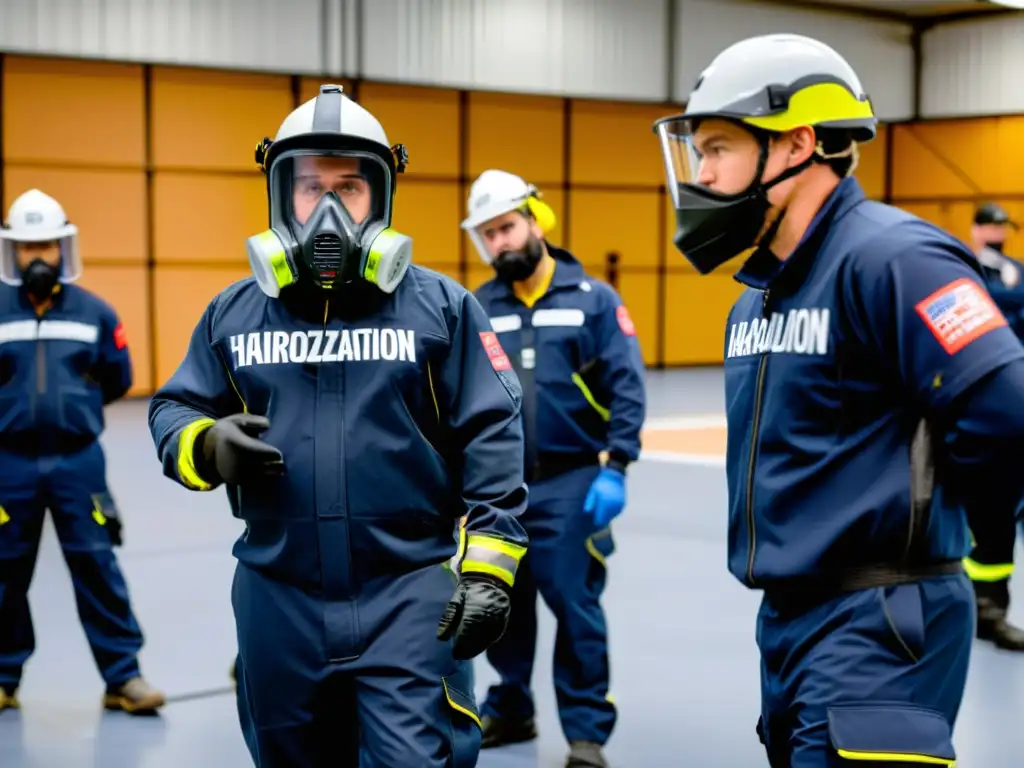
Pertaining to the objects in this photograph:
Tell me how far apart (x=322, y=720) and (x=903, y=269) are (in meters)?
1.53

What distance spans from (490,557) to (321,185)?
3.05ft

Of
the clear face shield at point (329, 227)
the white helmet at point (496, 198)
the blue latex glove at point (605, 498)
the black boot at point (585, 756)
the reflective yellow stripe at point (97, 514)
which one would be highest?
the white helmet at point (496, 198)

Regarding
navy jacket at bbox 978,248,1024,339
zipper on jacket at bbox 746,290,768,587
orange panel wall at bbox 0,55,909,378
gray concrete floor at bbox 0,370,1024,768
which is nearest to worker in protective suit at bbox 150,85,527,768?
zipper on jacket at bbox 746,290,768,587

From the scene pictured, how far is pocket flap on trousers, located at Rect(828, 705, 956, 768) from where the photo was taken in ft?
7.20

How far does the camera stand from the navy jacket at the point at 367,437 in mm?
2766

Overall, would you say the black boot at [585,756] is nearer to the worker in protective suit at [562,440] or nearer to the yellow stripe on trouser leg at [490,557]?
the worker in protective suit at [562,440]

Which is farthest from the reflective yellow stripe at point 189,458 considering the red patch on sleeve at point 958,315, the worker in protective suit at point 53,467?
the worker in protective suit at point 53,467

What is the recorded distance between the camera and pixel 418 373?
9.24 ft

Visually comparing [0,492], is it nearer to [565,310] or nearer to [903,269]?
[565,310]

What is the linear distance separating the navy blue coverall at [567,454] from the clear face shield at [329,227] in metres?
1.91

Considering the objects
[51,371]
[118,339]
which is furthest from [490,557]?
[118,339]

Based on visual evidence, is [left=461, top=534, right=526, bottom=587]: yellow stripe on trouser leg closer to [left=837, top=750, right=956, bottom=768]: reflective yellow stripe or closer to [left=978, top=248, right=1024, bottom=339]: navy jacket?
[left=837, top=750, right=956, bottom=768]: reflective yellow stripe

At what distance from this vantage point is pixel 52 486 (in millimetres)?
5305

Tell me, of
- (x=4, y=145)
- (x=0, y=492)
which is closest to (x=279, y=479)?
(x=0, y=492)
